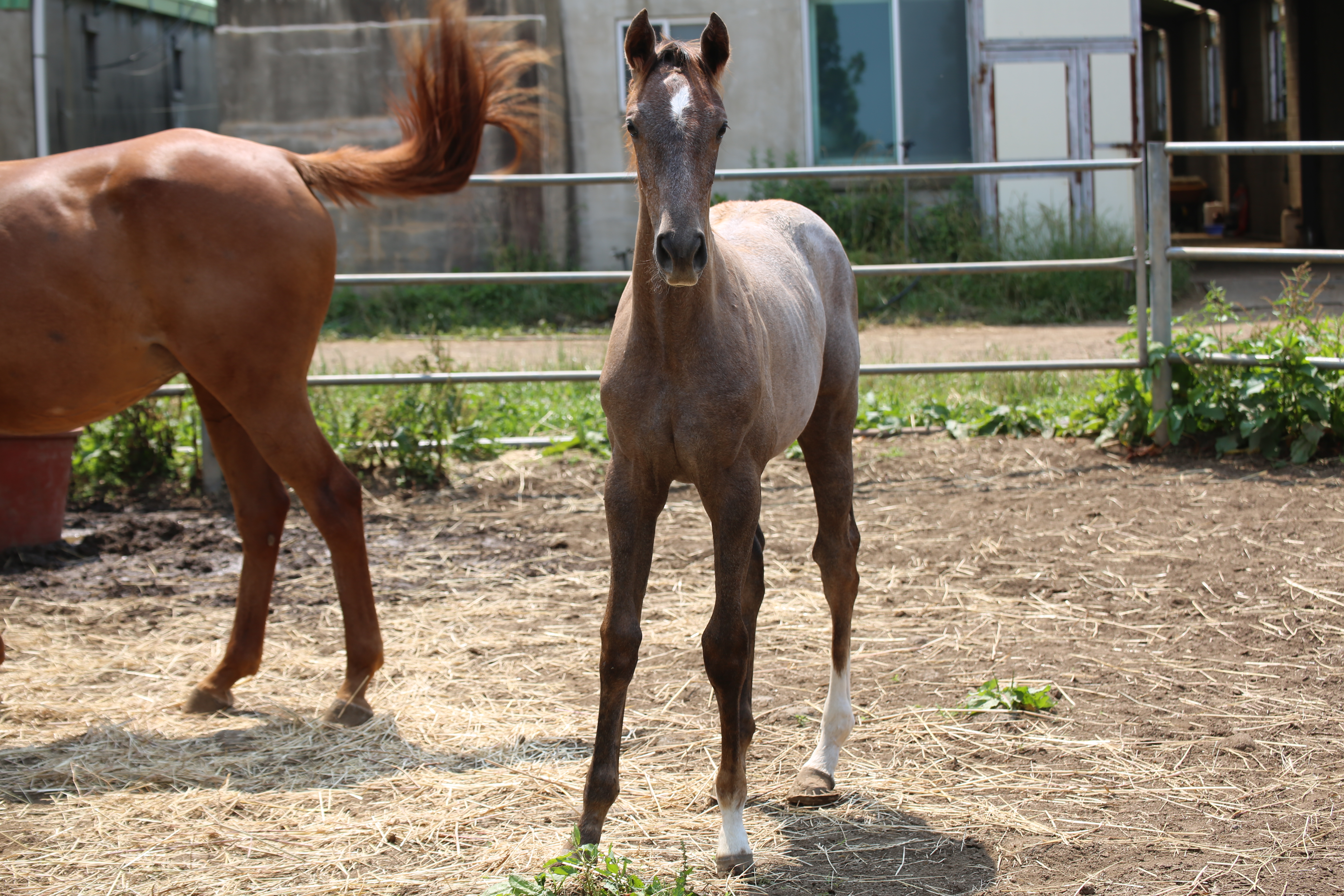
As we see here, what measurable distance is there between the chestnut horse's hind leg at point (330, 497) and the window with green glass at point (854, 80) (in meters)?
10.1

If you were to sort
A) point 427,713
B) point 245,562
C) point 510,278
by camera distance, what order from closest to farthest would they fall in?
point 427,713
point 245,562
point 510,278

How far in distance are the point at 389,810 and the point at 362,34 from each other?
11.4m

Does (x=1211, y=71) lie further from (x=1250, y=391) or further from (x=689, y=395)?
(x=689, y=395)

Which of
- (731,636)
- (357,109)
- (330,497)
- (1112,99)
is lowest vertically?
(731,636)

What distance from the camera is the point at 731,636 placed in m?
2.47

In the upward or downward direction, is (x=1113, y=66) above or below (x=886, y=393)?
above

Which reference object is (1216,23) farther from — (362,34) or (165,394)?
(165,394)

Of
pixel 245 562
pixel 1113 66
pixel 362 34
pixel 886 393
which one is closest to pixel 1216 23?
pixel 1113 66

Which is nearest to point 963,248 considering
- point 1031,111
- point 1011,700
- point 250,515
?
point 1031,111

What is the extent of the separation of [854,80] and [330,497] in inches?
423

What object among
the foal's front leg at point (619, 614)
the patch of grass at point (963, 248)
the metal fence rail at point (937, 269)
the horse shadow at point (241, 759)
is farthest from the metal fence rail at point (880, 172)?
the patch of grass at point (963, 248)

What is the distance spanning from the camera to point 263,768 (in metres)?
3.12

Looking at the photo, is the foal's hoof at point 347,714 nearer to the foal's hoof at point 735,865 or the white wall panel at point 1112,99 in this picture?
the foal's hoof at point 735,865

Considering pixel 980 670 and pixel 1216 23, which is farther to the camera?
pixel 1216 23
